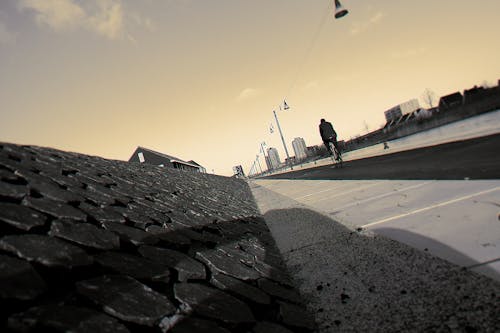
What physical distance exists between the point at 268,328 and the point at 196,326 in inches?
12.7

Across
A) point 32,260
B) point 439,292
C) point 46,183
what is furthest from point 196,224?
point 439,292

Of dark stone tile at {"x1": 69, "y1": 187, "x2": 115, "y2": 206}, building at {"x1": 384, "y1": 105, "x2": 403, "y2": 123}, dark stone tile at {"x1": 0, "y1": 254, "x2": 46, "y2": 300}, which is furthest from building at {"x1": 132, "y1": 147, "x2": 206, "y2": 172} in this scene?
building at {"x1": 384, "y1": 105, "x2": 403, "y2": 123}

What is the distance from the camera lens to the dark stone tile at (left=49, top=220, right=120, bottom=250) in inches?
43.7

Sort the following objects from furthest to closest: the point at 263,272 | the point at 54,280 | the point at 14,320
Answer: the point at 263,272 < the point at 54,280 < the point at 14,320

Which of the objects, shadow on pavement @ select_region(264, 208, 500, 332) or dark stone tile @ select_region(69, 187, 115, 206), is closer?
shadow on pavement @ select_region(264, 208, 500, 332)

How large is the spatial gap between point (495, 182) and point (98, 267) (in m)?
4.42

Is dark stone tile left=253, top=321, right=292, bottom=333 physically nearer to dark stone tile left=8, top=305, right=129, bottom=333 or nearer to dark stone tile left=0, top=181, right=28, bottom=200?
dark stone tile left=8, top=305, right=129, bottom=333

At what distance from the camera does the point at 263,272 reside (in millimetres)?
1775

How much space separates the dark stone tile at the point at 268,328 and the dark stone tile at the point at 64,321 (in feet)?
1.66

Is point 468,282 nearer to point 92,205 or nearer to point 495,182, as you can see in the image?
point 92,205

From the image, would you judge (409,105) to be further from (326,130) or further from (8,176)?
(8,176)

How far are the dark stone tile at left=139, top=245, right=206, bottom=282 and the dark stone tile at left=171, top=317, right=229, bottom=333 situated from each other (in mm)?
265

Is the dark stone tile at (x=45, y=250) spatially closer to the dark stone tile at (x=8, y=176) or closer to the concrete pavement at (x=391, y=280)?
the dark stone tile at (x=8, y=176)

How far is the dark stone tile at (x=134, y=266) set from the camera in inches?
41.4
